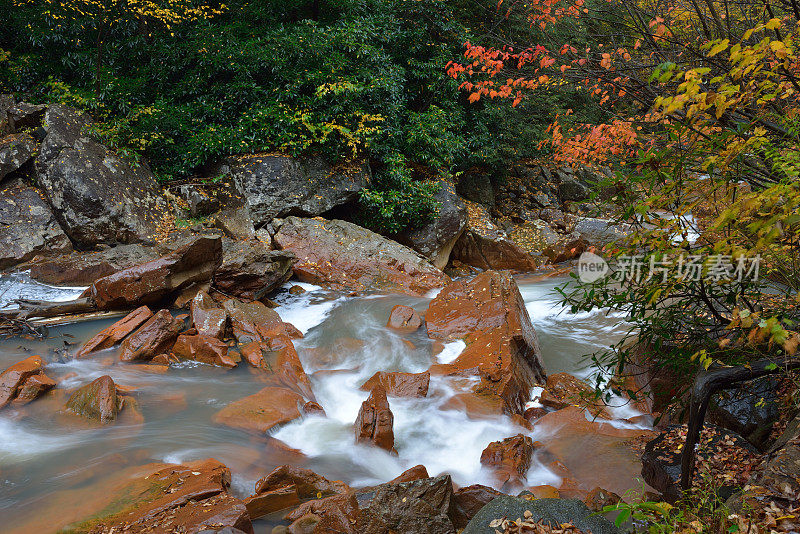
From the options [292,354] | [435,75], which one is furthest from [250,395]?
[435,75]

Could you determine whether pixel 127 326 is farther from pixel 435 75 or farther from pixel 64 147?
pixel 435 75

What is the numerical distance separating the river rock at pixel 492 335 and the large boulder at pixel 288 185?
16.0 ft

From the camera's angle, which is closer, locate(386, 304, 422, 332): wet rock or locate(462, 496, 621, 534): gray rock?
locate(462, 496, 621, 534): gray rock

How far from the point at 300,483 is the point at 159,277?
4.73 m

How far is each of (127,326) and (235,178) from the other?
16.8 ft

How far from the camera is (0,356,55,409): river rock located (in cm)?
488

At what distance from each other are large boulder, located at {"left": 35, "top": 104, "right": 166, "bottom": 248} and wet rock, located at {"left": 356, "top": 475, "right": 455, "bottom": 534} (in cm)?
830

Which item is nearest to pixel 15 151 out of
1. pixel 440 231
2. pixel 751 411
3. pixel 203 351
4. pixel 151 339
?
pixel 151 339

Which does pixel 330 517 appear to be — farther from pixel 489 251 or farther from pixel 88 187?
pixel 489 251

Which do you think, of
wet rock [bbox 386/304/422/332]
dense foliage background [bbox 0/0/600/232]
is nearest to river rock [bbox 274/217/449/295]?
dense foliage background [bbox 0/0/600/232]

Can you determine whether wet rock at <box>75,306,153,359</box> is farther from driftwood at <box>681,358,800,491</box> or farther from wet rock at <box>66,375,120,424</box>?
driftwood at <box>681,358,800,491</box>

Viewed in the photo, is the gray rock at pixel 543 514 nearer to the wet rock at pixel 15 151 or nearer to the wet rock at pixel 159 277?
the wet rock at pixel 159 277

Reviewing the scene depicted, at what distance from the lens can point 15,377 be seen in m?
5.05

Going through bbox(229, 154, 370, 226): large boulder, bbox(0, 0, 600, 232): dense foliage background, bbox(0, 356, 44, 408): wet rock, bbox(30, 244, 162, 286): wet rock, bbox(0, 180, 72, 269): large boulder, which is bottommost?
bbox(0, 356, 44, 408): wet rock
